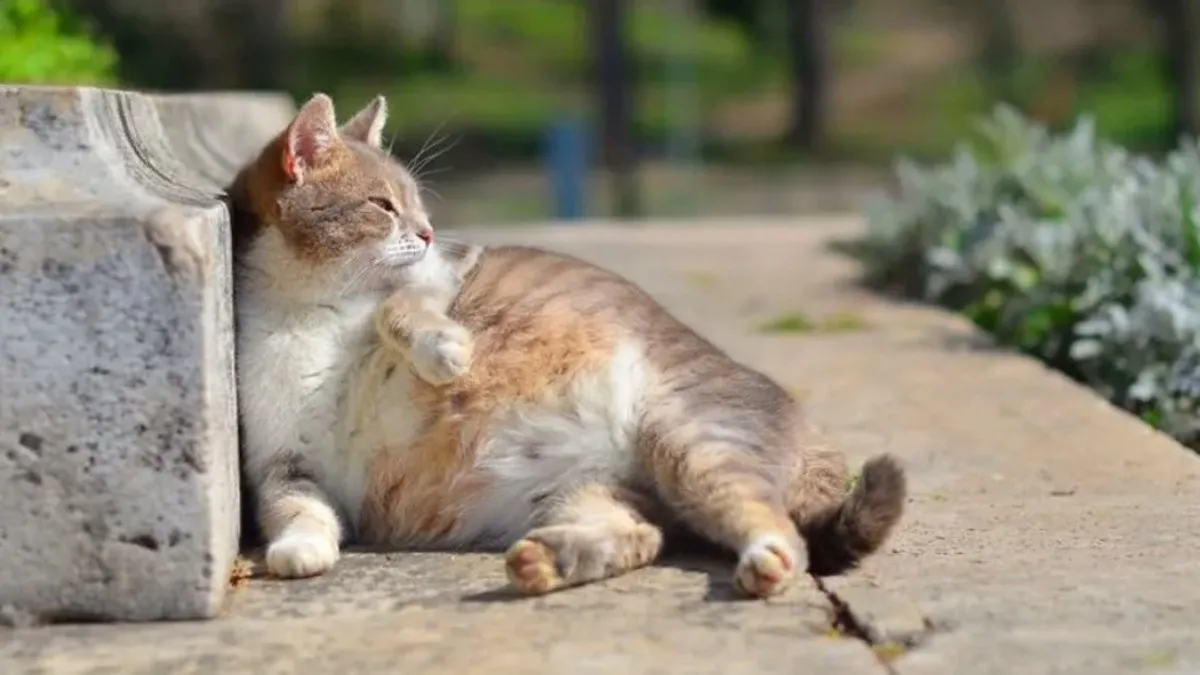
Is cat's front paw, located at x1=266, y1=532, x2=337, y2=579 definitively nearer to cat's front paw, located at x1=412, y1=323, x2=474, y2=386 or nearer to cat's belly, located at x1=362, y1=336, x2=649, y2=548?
cat's belly, located at x1=362, y1=336, x2=649, y2=548

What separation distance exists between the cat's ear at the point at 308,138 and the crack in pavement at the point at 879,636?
53.2 inches

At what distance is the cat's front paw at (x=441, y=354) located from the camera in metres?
3.17

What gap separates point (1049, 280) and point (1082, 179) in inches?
39.5

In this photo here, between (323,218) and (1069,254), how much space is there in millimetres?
3387

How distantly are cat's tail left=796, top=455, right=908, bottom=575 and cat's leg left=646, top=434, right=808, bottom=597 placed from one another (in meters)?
0.07

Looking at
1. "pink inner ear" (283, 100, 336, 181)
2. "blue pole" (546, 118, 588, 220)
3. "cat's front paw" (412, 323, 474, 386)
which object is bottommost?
"blue pole" (546, 118, 588, 220)

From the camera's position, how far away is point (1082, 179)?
6.71 meters

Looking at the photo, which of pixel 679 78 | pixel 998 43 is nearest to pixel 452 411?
pixel 679 78

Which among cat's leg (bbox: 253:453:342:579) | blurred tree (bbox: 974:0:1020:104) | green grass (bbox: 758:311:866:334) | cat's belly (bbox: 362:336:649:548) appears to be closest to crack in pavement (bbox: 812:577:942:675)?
cat's belly (bbox: 362:336:649:548)

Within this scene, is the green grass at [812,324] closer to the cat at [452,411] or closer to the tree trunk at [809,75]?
the cat at [452,411]

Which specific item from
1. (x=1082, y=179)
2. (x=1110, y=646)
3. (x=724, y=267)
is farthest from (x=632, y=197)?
(x=1110, y=646)

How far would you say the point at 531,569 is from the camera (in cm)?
289

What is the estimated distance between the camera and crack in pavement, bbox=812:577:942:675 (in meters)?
2.62

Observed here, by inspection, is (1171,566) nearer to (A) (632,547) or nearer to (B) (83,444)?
(A) (632,547)
